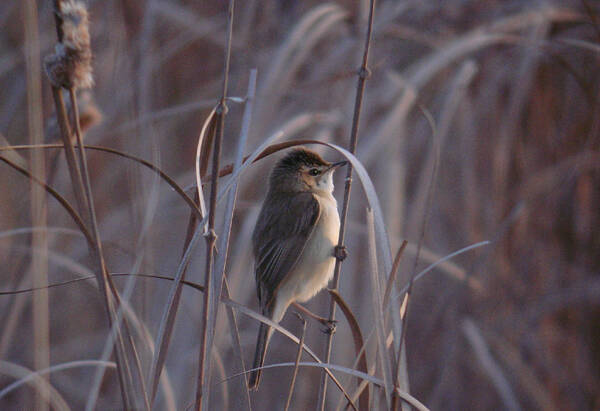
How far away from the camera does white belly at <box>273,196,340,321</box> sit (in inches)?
100.0

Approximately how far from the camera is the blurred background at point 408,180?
2488 mm

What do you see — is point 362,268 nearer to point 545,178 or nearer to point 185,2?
point 545,178

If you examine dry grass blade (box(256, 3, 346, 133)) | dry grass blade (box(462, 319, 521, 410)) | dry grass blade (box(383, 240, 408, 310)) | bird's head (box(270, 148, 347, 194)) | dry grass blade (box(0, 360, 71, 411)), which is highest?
dry grass blade (box(256, 3, 346, 133))

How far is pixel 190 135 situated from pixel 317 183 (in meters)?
1.74

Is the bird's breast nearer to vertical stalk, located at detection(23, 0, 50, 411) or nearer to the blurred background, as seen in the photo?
the blurred background

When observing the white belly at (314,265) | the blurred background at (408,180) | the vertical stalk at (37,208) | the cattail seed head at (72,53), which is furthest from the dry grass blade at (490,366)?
the cattail seed head at (72,53)

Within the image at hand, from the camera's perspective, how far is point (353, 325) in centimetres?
138

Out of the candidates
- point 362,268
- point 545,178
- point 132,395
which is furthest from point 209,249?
point 545,178

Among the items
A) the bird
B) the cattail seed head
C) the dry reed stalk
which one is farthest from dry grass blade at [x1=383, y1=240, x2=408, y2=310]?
the bird

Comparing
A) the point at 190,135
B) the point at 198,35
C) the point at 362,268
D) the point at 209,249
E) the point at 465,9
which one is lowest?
the point at 362,268

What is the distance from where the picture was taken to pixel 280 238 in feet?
8.46

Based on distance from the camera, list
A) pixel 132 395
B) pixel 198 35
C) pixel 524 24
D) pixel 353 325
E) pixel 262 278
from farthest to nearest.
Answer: pixel 524 24 < pixel 198 35 < pixel 262 278 < pixel 353 325 < pixel 132 395

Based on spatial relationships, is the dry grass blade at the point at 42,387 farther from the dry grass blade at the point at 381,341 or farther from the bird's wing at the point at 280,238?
the bird's wing at the point at 280,238

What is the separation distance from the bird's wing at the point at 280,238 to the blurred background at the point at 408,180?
11 centimetres
